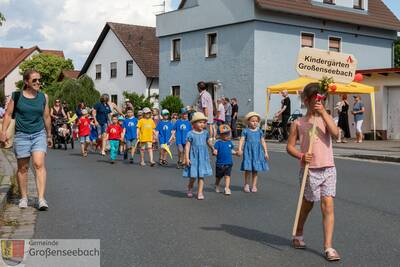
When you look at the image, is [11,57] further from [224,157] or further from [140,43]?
[224,157]

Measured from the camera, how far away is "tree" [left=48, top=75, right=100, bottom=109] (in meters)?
45.6

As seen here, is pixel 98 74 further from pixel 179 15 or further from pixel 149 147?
pixel 149 147

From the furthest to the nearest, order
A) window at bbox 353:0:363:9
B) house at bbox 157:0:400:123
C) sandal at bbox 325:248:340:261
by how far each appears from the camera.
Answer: window at bbox 353:0:363:9 → house at bbox 157:0:400:123 → sandal at bbox 325:248:340:261

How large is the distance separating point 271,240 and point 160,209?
2380mm

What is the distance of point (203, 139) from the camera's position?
10.1 metres

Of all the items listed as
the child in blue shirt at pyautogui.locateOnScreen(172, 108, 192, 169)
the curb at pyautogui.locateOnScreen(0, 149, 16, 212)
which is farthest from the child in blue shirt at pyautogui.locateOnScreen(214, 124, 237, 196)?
the child in blue shirt at pyautogui.locateOnScreen(172, 108, 192, 169)

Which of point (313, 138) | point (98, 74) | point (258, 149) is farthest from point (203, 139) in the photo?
point (98, 74)

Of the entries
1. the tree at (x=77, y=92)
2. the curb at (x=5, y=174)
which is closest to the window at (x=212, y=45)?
the tree at (x=77, y=92)

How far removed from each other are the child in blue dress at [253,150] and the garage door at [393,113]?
1760cm

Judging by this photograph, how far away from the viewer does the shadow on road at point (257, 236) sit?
661cm

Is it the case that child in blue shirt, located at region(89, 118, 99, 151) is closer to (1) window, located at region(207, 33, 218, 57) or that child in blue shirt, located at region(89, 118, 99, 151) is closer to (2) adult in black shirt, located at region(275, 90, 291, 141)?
(2) adult in black shirt, located at region(275, 90, 291, 141)

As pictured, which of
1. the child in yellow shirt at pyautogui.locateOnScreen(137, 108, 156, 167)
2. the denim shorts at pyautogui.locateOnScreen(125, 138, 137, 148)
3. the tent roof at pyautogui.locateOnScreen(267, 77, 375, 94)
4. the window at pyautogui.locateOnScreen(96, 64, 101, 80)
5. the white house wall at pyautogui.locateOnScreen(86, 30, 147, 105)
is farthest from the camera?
the window at pyautogui.locateOnScreen(96, 64, 101, 80)

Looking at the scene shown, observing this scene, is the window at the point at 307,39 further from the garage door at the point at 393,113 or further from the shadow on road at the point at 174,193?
the shadow on road at the point at 174,193

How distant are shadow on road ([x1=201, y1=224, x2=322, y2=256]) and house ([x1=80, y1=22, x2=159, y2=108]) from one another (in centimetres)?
3643
